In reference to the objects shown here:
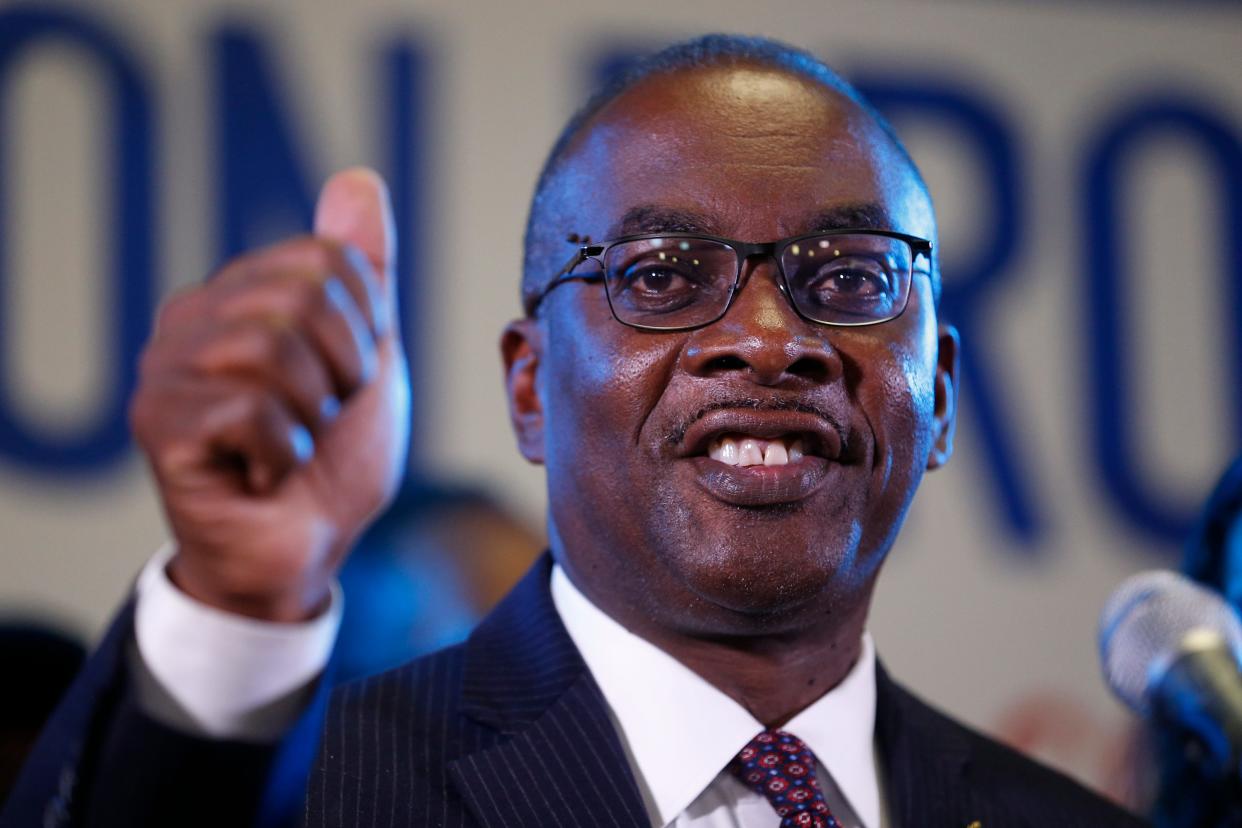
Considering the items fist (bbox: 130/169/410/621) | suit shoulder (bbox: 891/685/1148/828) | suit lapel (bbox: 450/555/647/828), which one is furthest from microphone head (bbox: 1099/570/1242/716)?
fist (bbox: 130/169/410/621)

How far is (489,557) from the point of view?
3648 millimetres

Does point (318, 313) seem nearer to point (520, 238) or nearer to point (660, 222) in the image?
point (660, 222)

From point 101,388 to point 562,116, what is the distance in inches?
57.2

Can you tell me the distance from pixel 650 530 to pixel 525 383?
37 centimetres

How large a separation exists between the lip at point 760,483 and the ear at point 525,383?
0.37 metres

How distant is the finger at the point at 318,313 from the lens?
1269mm

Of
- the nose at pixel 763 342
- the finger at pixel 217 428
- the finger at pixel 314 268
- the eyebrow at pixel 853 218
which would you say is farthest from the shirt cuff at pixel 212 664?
the eyebrow at pixel 853 218

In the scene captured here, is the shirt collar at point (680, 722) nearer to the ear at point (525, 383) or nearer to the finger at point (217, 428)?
the ear at point (525, 383)

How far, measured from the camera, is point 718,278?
1645 millimetres

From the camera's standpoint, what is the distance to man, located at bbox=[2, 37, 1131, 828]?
55.6 inches

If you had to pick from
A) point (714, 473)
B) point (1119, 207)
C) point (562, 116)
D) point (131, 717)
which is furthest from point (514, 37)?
point (131, 717)

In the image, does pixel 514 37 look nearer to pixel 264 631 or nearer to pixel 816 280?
pixel 816 280

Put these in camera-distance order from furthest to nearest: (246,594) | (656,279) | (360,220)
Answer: (656,279), (360,220), (246,594)

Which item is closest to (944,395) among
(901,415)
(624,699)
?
(901,415)
